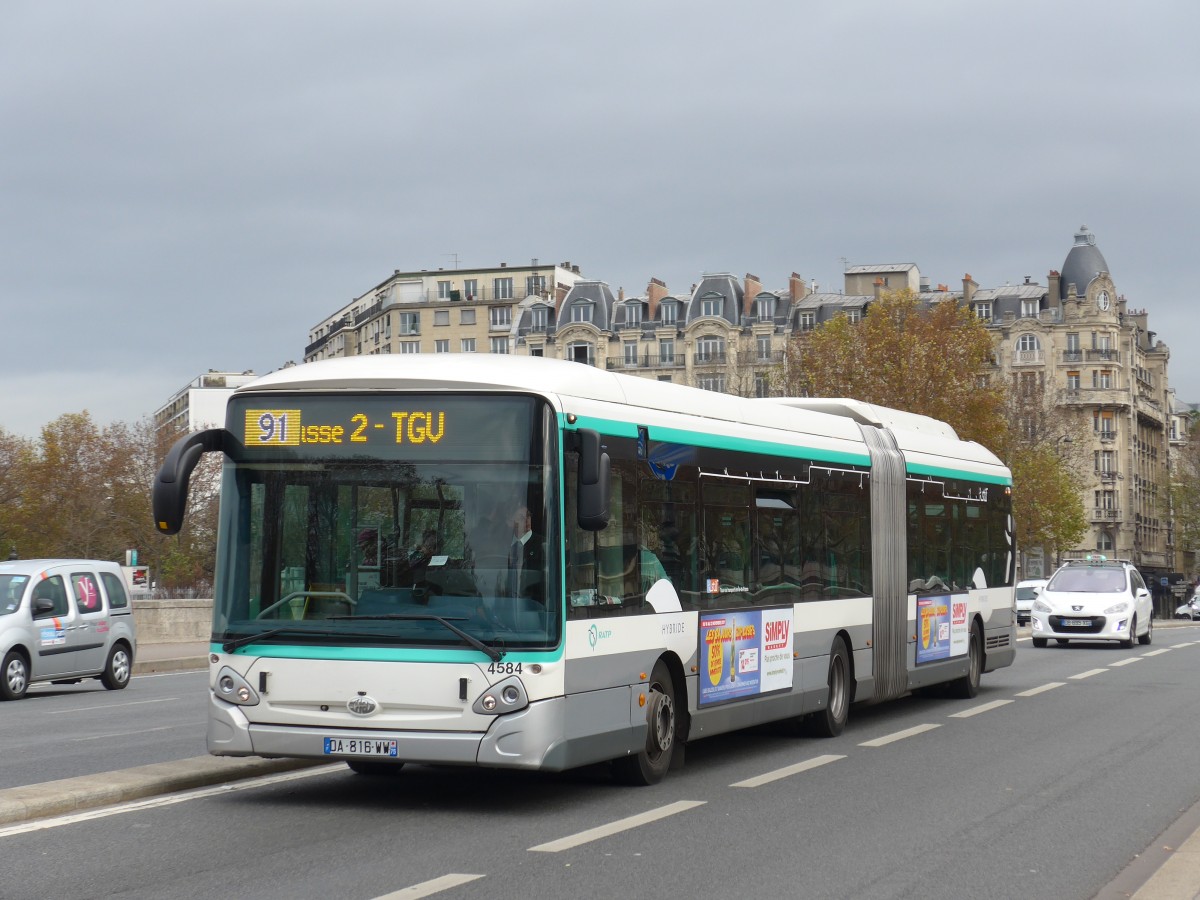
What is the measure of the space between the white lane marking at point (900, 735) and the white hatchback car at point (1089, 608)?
742 inches

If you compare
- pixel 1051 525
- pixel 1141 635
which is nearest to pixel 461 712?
pixel 1141 635

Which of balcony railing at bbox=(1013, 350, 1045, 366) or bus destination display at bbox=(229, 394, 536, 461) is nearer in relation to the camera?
bus destination display at bbox=(229, 394, 536, 461)

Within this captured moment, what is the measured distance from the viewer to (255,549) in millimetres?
10523

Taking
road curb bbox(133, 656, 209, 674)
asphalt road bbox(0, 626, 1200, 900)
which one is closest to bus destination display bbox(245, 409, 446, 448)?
asphalt road bbox(0, 626, 1200, 900)

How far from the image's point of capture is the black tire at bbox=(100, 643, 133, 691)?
24734mm

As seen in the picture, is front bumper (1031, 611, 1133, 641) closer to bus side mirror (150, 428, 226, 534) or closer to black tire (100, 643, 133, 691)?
black tire (100, 643, 133, 691)

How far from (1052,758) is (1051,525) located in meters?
61.7

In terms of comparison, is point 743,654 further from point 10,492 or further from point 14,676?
point 10,492

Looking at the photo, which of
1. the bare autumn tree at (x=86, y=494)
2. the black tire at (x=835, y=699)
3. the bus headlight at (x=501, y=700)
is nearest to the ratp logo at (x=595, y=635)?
the bus headlight at (x=501, y=700)

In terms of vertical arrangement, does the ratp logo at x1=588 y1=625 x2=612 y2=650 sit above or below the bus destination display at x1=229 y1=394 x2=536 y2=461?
below

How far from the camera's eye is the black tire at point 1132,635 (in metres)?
34.3

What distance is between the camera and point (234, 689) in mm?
10477

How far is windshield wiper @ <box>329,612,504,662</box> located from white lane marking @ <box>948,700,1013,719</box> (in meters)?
8.81

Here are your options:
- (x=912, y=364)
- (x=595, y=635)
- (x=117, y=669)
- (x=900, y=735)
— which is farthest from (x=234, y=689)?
(x=912, y=364)
